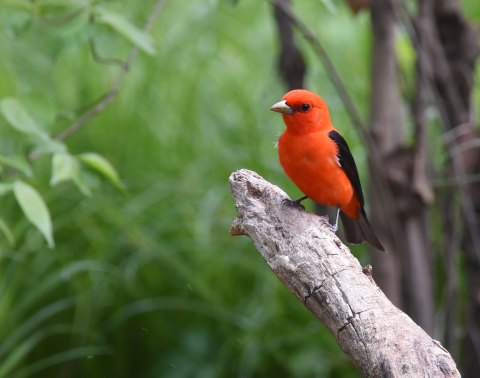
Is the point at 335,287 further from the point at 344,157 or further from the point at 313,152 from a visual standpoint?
the point at 344,157

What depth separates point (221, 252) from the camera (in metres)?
4.09

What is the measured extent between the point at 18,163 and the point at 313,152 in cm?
86

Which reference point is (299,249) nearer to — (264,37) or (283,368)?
(283,368)

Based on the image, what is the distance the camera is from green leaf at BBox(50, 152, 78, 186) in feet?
8.54

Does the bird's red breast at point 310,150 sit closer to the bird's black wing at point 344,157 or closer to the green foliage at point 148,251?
the bird's black wing at point 344,157

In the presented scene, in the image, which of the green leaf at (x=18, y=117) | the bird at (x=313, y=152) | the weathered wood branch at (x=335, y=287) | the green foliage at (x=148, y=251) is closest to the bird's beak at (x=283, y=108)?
the bird at (x=313, y=152)

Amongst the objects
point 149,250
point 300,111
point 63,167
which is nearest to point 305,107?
point 300,111

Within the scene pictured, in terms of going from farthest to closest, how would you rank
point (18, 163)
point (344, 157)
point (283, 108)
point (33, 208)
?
point (344, 157), point (283, 108), point (18, 163), point (33, 208)

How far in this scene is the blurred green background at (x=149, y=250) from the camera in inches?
154

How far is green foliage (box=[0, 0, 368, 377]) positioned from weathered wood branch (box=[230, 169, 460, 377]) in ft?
4.64

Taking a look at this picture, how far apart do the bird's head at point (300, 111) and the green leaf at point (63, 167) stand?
24.5 inches

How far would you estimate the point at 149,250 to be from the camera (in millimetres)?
3961

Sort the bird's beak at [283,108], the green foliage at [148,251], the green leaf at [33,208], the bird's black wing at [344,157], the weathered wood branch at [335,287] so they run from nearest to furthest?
the weathered wood branch at [335,287] < the green leaf at [33,208] < the bird's beak at [283,108] < the bird's black wing at [344,157] < the green foliage at [148,251]

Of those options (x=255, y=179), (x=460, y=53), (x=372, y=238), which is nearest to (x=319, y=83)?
(x=460, y=53)
